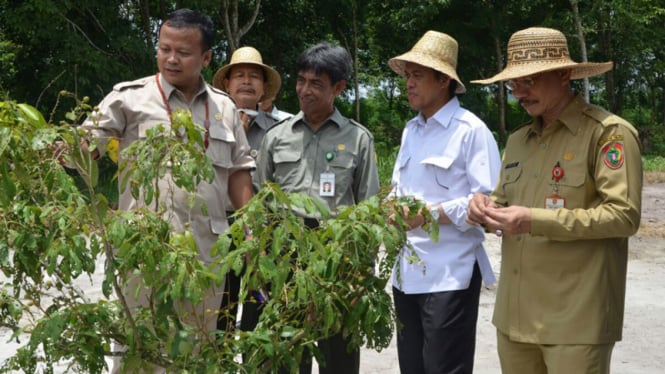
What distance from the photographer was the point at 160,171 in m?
2.21

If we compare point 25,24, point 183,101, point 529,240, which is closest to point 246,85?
point 183,101

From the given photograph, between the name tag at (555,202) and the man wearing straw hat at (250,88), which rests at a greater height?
the man wearing straw hat at (250,88)

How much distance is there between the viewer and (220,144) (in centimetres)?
354

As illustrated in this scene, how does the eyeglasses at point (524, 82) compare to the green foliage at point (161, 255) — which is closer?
the green foliage at point (161, 255)

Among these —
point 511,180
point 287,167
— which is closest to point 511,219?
point 511,180

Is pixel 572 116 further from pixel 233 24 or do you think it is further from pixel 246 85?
pixel 233 24

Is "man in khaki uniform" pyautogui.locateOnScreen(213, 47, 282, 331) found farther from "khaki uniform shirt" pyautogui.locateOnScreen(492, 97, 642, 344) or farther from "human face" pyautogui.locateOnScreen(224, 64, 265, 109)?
"khaki uniform shirt" pyautogui.locateOnScreen(492, 97, 642, 344)

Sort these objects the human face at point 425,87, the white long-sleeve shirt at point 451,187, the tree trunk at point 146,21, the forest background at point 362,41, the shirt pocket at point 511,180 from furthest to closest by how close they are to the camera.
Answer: the tree trunk at point 146,21 < the forest background at point 362,41 < the human face at point 425,87 < the white long-sleeve shirt at point 451,187 < the shirt pocket at point 511,180

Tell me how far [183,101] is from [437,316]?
1.34 m

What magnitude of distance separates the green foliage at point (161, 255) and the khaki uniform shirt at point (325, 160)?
4.95 ft

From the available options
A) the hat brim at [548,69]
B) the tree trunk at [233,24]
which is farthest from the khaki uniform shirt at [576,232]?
the tree trunk at [233,24]

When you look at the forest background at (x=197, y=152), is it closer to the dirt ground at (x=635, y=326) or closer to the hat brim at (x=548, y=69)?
the hat brim at (x=548, y=69)

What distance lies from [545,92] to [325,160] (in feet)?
3.91

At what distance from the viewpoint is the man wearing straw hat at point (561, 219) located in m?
2.81
